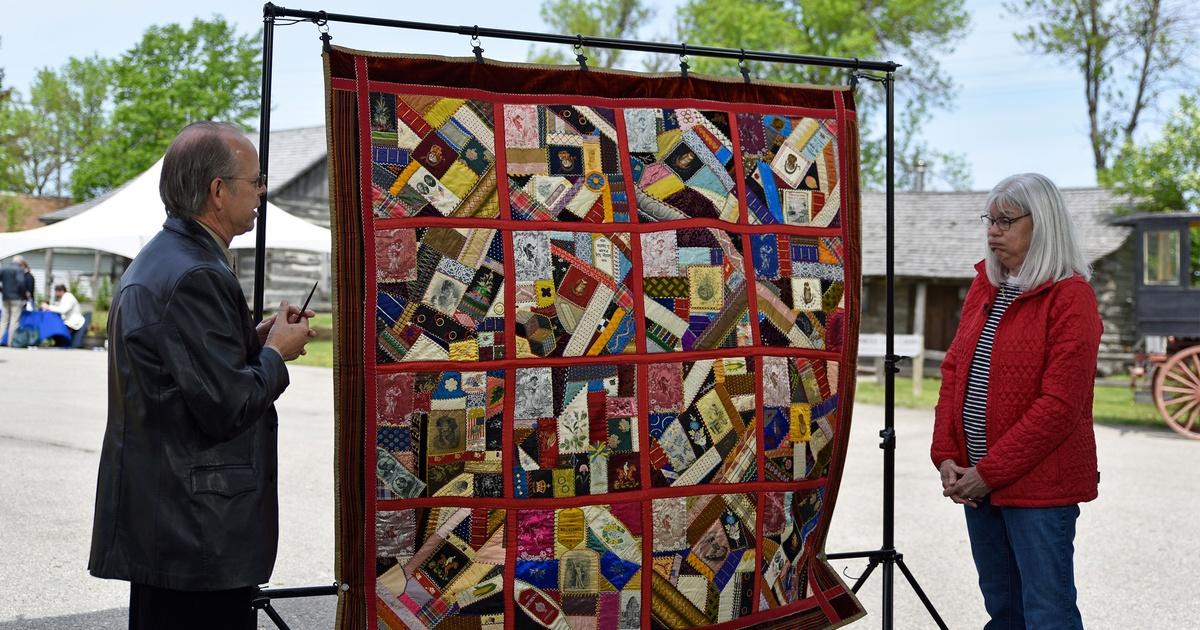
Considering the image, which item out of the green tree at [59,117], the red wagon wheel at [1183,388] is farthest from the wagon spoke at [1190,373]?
the green tree at [59,117]

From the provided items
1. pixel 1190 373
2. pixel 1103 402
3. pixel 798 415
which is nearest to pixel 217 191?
pixel 798 415

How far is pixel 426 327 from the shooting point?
3.06 meters

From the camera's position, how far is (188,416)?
2.34 meters

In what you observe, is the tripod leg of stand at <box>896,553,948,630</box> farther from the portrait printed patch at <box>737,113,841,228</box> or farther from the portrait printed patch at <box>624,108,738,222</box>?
the portrait printed patch at <box>624,108,738,222</box>

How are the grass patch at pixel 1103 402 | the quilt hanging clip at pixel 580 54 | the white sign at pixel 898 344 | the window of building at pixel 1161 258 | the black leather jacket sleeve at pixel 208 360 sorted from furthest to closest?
the white sign at pixel 898 344 < the grass patch at pixel 1103 402 < the window of building at pixel 1161 258 < the quilt hanging clip at pixel 580 54 < the black leather jacket sleeve at pixel 208 360

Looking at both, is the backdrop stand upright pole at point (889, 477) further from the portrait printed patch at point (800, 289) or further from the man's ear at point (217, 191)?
the man's ear at point (217, 191)

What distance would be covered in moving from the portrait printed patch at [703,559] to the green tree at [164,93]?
33.3 meters

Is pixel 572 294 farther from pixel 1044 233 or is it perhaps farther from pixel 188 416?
pixel 1044 233

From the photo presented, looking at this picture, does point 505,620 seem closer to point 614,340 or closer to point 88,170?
point 614,340

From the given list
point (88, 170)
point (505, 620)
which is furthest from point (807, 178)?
point (88, 170)

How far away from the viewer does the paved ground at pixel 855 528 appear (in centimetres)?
473

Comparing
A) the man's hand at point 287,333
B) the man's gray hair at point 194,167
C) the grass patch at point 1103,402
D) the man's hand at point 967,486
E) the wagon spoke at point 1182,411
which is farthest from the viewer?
the grass patch at point 1103,402

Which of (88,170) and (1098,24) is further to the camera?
(88,170)

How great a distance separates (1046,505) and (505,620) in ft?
5.08
